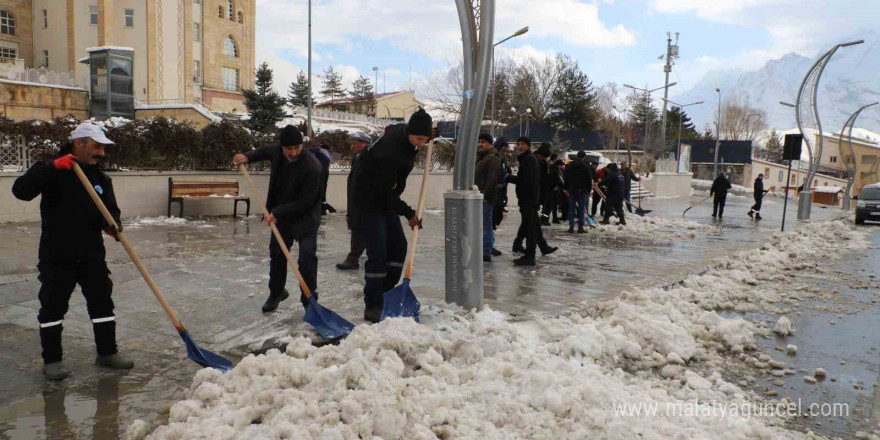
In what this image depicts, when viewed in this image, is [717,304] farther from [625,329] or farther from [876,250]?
[876,250]

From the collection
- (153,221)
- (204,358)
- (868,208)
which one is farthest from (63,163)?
(868,208)

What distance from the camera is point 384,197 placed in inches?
203

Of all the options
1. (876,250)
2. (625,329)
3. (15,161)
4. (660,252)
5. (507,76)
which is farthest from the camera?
(507,76)

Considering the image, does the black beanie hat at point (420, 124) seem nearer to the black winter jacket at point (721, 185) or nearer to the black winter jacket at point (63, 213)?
the black winter jacket at point (63, 213)

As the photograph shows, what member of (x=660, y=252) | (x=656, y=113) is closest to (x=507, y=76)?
(x=656, y=113)

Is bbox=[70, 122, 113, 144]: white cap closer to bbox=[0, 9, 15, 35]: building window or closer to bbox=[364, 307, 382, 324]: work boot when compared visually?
bbox=[364, 307, 382, 324]: work boot

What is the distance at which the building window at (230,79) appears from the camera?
52.1m

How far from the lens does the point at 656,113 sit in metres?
76.7

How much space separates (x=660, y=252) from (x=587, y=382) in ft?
24.6

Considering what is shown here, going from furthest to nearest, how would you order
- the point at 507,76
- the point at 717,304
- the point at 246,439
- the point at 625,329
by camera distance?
the point at 507,76 → the point at 717,304 → the point at 625,329 → the point at 246,439

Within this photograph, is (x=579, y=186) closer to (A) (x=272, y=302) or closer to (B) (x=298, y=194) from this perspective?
(B) (x=298, y=194)

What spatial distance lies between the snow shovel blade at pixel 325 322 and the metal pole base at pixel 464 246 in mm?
1030

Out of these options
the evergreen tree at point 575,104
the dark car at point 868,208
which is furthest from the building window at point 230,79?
the dark car at point 868,208

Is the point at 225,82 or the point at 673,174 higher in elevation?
the point at 225,82
